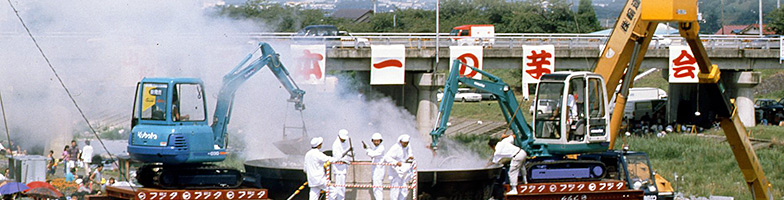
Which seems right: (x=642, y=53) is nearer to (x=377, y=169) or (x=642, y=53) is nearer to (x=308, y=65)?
(x=377, y=169)

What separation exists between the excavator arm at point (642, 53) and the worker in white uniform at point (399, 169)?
8.13 metres

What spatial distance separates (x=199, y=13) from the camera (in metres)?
31.2

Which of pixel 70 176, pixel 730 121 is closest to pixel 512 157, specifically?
pixel 730 121

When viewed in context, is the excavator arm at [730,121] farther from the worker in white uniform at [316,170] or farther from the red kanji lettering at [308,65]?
the red kanji lettering at [308,65]

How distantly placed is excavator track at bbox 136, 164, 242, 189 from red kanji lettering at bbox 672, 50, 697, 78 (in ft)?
106

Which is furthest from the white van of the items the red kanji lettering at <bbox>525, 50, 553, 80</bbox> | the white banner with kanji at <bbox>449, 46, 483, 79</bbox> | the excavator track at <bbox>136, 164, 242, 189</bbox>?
the excavator track at <bbox>136, 164, 242, 189</bbox>

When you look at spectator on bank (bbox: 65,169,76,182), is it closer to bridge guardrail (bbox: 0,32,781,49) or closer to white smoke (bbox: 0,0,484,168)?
white smoke (bbox: 0,0,484,168)

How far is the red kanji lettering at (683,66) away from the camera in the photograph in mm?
50906

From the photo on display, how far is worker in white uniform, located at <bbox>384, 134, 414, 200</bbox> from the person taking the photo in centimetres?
2280

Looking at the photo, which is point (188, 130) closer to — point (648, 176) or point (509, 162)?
point (509, 162)

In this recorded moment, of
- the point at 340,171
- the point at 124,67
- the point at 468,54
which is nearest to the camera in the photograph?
the point at 340,171

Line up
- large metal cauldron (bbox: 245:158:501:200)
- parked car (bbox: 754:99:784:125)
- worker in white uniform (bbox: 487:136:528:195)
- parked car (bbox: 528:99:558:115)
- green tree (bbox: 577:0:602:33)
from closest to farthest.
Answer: worker in white uniform (bbox: 487:136:528:195)
large metal cauldron (bbox: 245:158:501:200)
parked car (bbox: 528:99:558:115)
parked car (bbox: 754:99:784:125)
green tree (bbox: 577:0:602:33)

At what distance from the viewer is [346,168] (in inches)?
898

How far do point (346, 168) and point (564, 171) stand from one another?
5.18 metres
